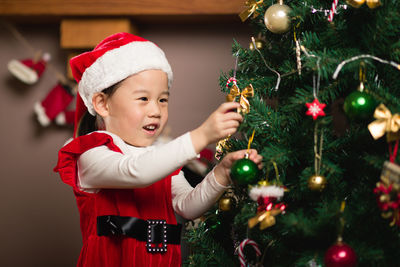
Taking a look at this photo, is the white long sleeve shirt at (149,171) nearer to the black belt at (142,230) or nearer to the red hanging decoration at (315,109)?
the black belt at (142,230)

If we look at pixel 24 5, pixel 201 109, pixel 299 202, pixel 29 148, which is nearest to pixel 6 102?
pixel 29 148

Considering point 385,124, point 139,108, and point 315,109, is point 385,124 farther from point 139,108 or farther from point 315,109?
point 139,108

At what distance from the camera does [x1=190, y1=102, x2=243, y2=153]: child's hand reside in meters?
0.84

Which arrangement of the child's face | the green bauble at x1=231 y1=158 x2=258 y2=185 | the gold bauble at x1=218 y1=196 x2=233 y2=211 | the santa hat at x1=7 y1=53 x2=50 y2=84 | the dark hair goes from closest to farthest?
the green bauble at x1=231 y1=158 x2=258 y2=185, the gold bauble at x1=218 y1=196 x2=233 y2=211, the child's face, the dark hair, the santa hat at x1=7 y1=53 x2=50 y2=84

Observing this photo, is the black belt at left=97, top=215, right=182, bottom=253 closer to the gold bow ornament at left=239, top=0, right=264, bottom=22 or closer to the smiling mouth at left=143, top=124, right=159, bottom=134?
the smiling mouth at left=143, top=124, right=159, bottom=134

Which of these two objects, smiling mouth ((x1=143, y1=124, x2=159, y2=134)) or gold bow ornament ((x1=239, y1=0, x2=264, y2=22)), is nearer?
gold bow ornament ((x1=239, y1=0, x2=264, y2=22))

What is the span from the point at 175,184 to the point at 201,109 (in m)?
0.82

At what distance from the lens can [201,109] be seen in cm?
197

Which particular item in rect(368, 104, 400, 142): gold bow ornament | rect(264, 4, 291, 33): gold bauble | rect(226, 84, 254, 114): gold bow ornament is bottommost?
rect(368, 104, 400, 142): gold bow ornament

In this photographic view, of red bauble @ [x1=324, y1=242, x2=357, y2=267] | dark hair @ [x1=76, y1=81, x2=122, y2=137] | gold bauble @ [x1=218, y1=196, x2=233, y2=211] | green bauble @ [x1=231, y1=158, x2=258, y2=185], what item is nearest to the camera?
red bauble @ [x1=324, y1=242, x2=357, y2=267]

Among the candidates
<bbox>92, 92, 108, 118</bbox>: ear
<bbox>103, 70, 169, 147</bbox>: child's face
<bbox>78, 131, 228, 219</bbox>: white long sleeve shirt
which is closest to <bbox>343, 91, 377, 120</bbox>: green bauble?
<bbox>78, 131, 228, 219</bbox>: white long sleeve shirt

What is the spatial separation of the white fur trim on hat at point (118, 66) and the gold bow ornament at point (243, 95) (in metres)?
0.32

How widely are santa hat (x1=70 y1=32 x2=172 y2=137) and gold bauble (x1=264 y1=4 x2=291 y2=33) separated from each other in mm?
383

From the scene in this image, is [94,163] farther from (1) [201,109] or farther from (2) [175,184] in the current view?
(1) [201,109]
